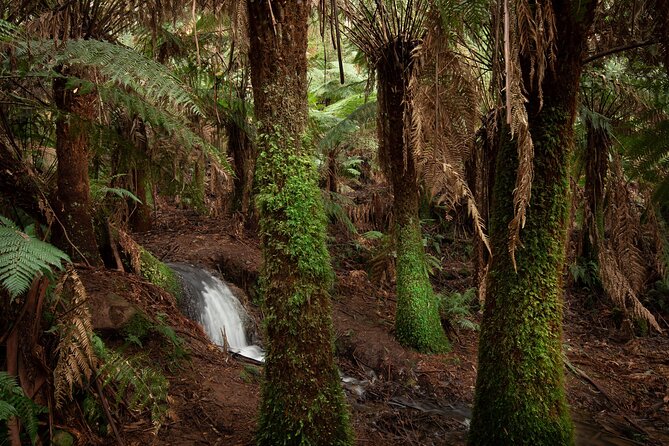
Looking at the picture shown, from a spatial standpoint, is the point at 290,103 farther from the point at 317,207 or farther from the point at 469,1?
the point at 469,1

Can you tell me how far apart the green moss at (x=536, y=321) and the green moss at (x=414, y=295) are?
2954 millimetres

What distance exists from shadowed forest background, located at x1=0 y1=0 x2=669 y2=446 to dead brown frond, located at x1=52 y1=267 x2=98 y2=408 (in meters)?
0.02

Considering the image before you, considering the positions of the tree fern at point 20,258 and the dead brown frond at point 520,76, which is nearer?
the tree fern at point 20,258

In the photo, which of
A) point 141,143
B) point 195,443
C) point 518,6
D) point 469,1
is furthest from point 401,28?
point 195,443

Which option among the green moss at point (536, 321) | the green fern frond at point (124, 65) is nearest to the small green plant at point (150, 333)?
the green fern frond at point (124, 65)

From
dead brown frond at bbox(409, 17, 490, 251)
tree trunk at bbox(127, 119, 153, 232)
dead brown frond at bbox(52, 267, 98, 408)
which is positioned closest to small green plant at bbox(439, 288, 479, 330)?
dead brown frond at bbox(409, 17, 490, 251)

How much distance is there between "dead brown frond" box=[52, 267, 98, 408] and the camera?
271 cm

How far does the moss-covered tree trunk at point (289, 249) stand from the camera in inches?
108

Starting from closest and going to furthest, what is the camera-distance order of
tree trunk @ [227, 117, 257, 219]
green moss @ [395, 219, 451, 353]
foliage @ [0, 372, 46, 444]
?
foliage @ [0, 372, 46, 444], green moss @ [395, 219, 451, 353], tree trunk @ [227, 117, 257, 219]

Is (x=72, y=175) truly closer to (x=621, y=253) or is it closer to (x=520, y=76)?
(x=520, y=76)

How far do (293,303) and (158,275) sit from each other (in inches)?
141

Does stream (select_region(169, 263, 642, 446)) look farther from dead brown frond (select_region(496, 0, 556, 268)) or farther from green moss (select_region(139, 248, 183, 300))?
dead brown frond (select_region(496, 0, 556, 268))

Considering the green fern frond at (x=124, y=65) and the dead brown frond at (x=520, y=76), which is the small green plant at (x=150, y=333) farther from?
the dead brown frond at (x=520, y=76)

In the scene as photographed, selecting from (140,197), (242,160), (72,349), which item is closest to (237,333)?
(140,197)
